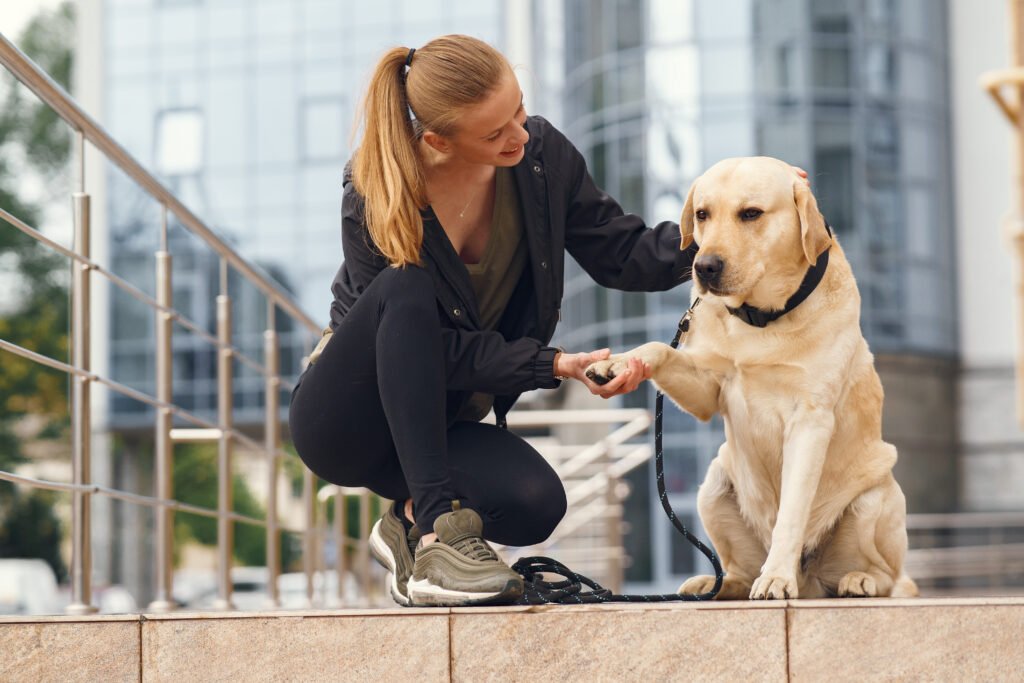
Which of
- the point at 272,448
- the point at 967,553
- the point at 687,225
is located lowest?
the point at 967,553

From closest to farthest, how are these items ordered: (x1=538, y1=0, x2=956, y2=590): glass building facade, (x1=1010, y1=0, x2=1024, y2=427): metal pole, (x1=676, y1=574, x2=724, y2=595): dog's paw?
(x1=676, y1=574, x2=724, y2=595): dog's paw → (x1=1010, y1=0, x2=1024, y2=427): metal pole → (x1=538, y1=0, x2=956, y2=590): glass building facade

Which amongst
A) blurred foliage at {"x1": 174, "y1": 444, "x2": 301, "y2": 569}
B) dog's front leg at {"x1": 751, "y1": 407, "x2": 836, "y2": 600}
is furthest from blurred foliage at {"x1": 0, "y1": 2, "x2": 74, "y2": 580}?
dog's front leg at {"x1": 751, "y1": 407, "x2": 836, "y2": 600}

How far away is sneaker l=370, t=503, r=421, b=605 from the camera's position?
2.95 metres

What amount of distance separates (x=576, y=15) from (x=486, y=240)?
57.6 feet

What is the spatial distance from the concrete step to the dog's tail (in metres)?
0.84

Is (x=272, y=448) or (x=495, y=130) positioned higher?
(x=495, y=130)

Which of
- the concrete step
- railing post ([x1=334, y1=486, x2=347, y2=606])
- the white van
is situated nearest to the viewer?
the concrete step

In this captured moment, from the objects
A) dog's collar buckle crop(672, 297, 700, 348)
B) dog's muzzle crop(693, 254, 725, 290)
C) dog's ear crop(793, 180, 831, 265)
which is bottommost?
dog's collar buckle crop(672, 297, 700, 348)

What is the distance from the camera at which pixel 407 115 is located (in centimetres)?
301

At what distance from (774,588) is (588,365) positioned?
0.58m

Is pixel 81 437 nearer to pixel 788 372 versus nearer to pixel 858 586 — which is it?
pixel 788 372

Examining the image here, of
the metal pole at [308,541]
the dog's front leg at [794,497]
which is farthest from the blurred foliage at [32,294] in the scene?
the dog's front leg at [794,497]

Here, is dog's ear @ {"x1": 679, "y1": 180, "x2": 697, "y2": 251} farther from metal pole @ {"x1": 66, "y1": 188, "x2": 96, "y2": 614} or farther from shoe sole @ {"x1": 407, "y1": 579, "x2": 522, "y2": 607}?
metal pole @ {"x1": 66, "y1": 188, "x2": 96, "y2": 614}

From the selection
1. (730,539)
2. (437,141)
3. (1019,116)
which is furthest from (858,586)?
(1019,116)
